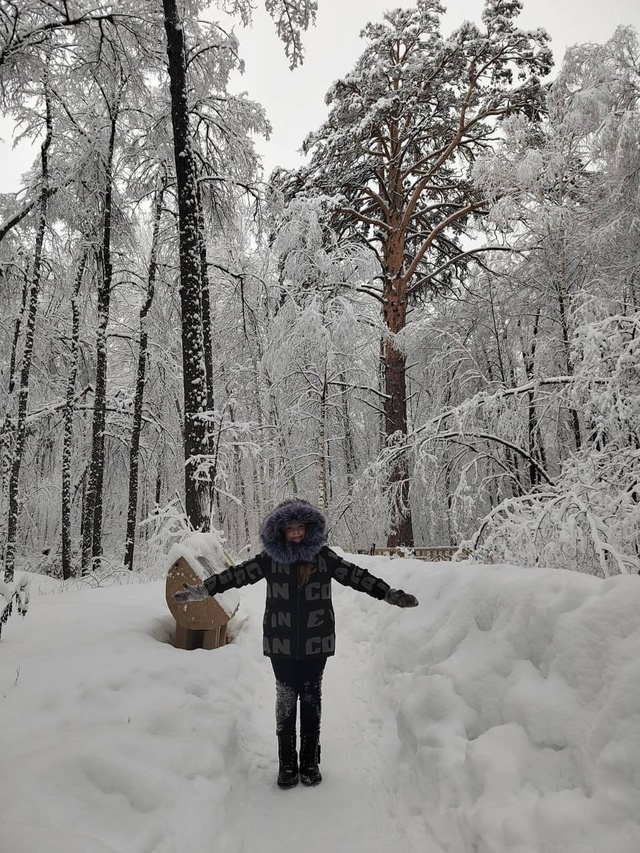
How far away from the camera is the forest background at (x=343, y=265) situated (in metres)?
6.24

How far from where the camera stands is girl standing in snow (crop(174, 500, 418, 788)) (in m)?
3.05

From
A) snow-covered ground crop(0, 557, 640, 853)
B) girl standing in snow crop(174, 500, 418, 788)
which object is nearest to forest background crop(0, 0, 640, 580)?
snow-covered ground crop(0, 557, 640, 853)

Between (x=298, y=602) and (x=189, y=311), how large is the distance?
14.4ft

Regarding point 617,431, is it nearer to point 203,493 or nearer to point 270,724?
point 270,724

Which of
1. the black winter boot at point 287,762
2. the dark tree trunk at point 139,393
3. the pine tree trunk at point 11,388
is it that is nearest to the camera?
the black winter boot at point 287,762

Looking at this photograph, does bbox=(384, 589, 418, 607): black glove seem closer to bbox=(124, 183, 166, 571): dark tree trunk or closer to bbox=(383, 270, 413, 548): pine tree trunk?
bbox=(383, 270, 413, 548): pine tree trunk

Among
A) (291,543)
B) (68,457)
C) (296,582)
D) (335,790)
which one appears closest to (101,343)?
(68,457)

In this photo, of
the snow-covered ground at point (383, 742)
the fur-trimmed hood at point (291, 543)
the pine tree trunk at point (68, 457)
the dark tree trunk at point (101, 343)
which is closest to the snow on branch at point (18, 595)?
the snow-covered ground at point (383, 742)

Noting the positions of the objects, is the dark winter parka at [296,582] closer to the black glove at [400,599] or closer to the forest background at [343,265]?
the black glove at [400,599]

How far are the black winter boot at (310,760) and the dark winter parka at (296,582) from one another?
53 centimetres

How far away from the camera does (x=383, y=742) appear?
11.0 ft

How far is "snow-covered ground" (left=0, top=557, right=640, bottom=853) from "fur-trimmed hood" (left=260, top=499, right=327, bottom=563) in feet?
3.81

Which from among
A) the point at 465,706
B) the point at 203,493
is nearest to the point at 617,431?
the point at 465,706

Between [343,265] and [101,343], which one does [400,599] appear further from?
[343,265]
